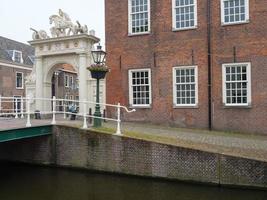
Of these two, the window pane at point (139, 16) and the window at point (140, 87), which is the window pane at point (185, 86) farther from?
the window pane at point (139, 16)

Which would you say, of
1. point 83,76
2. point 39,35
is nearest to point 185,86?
point 83,76

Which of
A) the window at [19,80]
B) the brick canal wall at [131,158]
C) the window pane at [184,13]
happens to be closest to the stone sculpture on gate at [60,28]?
the window pane at [184,13]

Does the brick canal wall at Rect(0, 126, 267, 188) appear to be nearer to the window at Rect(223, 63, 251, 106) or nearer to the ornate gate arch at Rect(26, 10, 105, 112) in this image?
the window at Rect(223, 63, 251, 106)

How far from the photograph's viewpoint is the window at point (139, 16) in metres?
17.2

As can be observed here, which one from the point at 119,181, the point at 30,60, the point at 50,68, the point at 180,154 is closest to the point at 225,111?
the point at 180,154

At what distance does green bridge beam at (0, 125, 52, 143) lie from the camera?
35.7 ft

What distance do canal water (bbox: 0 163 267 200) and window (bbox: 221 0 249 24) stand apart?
853 cm

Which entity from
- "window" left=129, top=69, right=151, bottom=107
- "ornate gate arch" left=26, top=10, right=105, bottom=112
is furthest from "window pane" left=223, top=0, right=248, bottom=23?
"ornate gate arch" left=26, top=10, right=105, bottom=112

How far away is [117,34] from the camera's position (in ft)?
58.7

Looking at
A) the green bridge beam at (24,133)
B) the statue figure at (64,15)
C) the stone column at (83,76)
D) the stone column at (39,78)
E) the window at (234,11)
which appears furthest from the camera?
the stone column at (39,78)

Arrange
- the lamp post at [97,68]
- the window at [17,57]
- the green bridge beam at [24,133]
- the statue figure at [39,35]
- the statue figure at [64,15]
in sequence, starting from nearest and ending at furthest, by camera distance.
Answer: the green bridge beam at [24,133], the lamp post at [97,68], the statue figure at [64,15], the statue figure at [39,35], the window at [17,57]

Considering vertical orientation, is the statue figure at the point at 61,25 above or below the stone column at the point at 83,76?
above

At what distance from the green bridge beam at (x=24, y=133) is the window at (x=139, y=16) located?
728cm

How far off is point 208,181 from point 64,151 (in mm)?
5565
